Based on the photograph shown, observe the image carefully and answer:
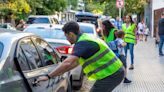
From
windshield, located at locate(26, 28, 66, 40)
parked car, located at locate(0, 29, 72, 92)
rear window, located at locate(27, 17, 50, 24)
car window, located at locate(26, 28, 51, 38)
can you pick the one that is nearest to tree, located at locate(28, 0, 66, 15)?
rear window, located at locate(27, 17, 50, 24)

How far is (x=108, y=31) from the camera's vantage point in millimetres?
9461

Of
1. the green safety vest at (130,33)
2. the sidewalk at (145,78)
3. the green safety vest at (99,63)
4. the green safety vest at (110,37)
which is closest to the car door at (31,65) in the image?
the green safety vest at (99,63)

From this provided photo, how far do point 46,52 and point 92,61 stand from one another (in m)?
1.19

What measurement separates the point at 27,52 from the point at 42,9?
150ft

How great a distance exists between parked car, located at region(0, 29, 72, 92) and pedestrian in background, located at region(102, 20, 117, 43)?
10.4ft

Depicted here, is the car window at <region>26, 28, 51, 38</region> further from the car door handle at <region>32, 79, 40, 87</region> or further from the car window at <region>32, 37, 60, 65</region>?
the car door handle at <region>32, 79, 40, 87</region>

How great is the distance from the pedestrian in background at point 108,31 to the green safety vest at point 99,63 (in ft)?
12.8

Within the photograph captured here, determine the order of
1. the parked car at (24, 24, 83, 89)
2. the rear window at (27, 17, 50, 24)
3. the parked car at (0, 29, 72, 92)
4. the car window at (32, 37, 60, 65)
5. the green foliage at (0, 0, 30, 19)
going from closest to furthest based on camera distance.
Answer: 1. the parked car at (0, 29, 72, 92)
2. the car window at (32, 37, 60, 65)
3. the parked car at (24, 24, 83, 89)
4. the rear window at (27, 17, 50, 24)
5. the green foliage at (0, 0, 30, 19)

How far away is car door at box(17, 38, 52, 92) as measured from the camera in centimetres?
480

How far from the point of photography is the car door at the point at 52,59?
578 centimetres

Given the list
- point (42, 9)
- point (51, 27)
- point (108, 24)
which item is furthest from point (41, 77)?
point (42, 9)

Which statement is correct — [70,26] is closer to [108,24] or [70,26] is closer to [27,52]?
[27,52]

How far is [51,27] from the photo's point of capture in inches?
466

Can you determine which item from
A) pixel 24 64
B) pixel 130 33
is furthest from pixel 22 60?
pixel 130 33
